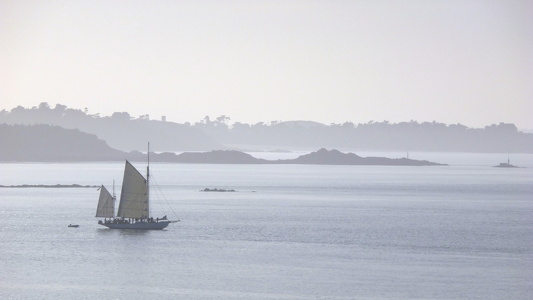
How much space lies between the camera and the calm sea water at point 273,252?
51406 mm

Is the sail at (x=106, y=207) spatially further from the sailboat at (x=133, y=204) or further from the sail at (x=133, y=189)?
the sail at (x=133, y=189)

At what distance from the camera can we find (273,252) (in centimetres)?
6569

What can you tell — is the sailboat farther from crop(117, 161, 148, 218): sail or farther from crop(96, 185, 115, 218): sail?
crop(96, 185, 115, 218): sail

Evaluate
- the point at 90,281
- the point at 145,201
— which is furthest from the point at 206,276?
the point at 145,201

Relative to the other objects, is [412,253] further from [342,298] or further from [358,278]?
[342,298]

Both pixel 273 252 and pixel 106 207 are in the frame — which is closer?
pixel 273 252

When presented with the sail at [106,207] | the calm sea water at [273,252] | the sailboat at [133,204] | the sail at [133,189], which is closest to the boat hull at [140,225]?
the sailboat at [133,204]

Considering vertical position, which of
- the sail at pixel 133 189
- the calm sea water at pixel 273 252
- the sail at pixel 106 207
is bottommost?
the calm sea water at pixel 273 252

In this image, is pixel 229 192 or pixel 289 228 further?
pixel 229 192

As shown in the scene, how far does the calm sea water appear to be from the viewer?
2024 inches

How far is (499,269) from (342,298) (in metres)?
14.2

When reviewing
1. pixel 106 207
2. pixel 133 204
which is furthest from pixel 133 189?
pixel 106 207

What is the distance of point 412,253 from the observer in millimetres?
66000

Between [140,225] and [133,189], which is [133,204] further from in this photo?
[140,225]
